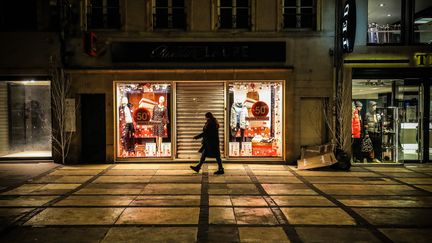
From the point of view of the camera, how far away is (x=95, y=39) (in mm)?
13398

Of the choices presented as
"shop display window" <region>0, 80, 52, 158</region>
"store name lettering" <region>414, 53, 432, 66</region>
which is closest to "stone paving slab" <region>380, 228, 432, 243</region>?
"store name lettering" <region>414, 53, 432, 66</region>

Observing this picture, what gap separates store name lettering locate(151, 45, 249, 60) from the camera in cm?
1366

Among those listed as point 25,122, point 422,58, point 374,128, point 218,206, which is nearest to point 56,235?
point 218,206

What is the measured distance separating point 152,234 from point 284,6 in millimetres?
10102

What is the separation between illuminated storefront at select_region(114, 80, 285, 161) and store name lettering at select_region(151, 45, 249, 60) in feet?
3.05

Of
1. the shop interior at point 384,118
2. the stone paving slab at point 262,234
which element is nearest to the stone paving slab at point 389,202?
the stone paving slab at point 262,234

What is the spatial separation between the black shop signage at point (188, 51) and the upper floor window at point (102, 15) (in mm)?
873

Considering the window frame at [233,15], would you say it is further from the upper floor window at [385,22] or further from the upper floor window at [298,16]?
the upper floor window at [385,22]

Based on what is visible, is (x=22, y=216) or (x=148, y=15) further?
(x=148, y=15)

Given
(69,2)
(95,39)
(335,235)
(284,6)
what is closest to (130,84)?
(95,39)

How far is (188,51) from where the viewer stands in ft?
44.9

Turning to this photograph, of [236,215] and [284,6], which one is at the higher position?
[284,6]

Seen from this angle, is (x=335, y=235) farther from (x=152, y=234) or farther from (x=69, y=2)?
(x=69, y=2)

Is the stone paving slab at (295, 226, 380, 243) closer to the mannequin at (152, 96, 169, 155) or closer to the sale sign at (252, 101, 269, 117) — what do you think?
the sale sign at (252, 101, 269, 117)
